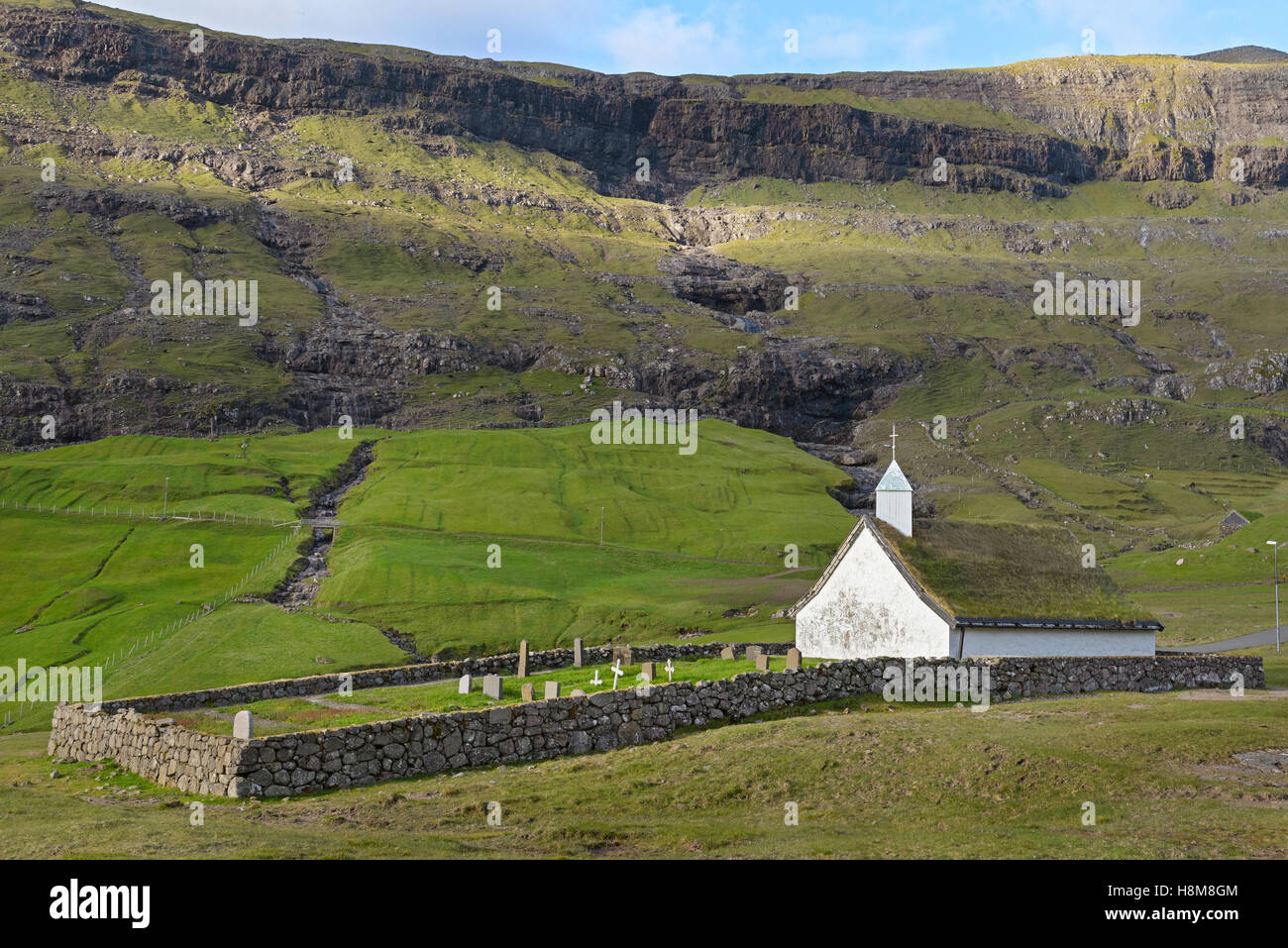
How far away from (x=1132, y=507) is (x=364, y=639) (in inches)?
5406

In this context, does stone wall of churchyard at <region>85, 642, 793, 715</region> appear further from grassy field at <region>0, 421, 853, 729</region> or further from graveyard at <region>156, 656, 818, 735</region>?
grassy field at <region>0, 421, 853, 729</region>

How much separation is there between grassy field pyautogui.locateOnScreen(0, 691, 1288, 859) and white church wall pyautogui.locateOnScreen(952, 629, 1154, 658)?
13.5 metres

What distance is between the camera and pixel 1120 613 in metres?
52.9

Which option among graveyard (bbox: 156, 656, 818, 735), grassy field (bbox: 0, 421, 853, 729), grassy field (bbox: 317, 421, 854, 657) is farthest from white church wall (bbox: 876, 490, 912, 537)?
grassy field (bbox: 0, 421, 853, 729)

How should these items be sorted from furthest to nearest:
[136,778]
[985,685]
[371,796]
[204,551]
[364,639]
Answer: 1. [204,551]
2. [364,639]
3. [985,685]
4. [136,778]
5. [371,796]

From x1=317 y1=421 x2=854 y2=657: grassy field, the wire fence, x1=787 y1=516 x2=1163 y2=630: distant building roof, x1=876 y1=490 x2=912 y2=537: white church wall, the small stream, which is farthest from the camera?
the wire fence

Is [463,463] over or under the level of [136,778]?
Answer: over

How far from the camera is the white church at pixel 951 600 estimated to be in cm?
4872

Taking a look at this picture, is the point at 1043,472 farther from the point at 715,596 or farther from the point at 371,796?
the point at 371,796

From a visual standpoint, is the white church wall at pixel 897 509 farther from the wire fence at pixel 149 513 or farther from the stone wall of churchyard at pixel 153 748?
the wire fence at pixel 149 513

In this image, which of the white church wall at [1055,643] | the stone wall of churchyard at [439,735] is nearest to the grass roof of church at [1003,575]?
the white church wall at [1055,643]

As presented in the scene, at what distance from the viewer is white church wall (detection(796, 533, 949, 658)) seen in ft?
160
